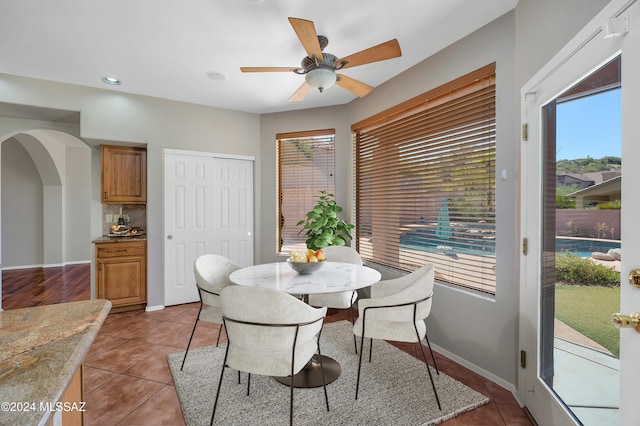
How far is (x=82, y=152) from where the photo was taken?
23.8ft

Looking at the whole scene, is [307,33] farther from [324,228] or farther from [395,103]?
[324,228]

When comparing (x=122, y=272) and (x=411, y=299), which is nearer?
(x=411, y=299)

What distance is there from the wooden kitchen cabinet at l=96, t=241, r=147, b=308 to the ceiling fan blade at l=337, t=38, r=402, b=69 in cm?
336

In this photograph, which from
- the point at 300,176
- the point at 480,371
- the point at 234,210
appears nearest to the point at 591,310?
the point at 480,371

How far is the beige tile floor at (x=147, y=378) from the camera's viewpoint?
75.9 inches

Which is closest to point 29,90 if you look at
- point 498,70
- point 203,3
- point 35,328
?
point 203,3

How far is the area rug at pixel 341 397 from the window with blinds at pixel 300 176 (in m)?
2.12

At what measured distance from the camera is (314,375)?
7.65 ft

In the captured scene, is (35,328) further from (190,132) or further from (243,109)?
(243,109)

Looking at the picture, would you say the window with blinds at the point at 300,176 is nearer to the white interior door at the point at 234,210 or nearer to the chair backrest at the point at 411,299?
the white interior door at the point at 234,210

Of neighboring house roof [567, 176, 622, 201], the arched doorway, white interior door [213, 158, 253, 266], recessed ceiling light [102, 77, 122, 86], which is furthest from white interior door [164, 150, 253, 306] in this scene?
the arched doorway

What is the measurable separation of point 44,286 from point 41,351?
588 centimetres

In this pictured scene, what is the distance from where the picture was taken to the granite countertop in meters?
0.64

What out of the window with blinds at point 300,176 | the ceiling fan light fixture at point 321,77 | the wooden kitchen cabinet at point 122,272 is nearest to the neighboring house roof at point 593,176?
the ceiling fan light fixture at point 321,77
